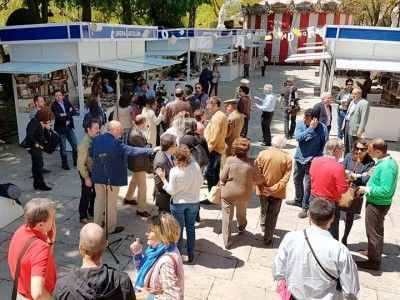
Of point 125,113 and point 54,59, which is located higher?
point 54,59

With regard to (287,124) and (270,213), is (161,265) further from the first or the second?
(287,124)

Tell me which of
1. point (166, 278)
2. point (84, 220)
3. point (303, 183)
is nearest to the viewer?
point (166, 278)

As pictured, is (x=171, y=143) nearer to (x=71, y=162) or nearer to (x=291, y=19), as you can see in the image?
(x=71, y=162)

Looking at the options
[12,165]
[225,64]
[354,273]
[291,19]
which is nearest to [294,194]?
[354,273]

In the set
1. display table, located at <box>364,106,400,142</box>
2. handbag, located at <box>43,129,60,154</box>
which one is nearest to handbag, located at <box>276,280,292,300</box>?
handbag, located at <box>43,129,60,154</box>

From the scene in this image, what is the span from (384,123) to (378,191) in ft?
24.2

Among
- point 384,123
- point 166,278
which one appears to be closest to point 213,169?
point 166,278

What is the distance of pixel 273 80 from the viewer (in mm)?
23578

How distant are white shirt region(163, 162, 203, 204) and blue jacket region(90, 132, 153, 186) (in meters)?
0.79

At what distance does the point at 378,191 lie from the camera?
14.3 feet

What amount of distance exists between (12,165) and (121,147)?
190 inches

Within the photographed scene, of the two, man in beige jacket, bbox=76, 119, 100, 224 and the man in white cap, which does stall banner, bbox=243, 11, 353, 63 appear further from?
man in beige jacket, bbox=76, 119, 100, 224

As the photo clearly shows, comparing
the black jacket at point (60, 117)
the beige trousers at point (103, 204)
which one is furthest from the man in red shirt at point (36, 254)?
the black jacket at point (60, 117)

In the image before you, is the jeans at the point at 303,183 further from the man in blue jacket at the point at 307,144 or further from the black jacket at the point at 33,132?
the black jacket at the point at 33,132
